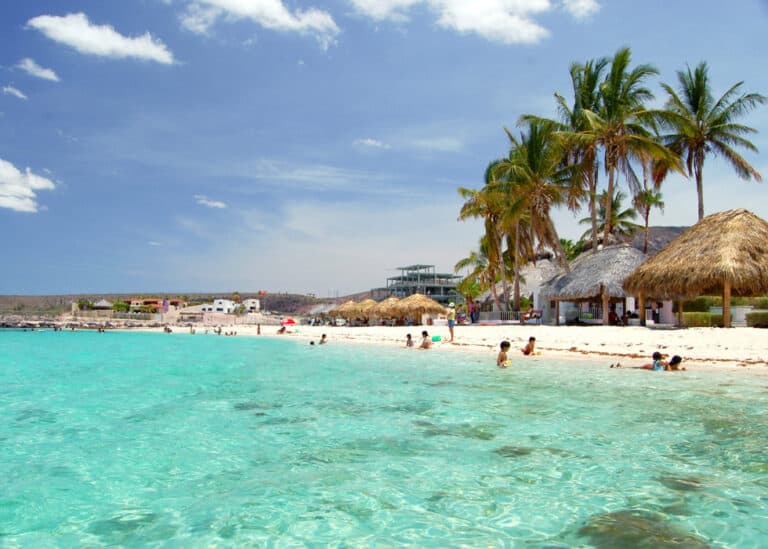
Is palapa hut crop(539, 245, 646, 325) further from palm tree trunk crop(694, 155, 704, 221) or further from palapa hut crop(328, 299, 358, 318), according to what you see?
palapa hut crop(328, 299, 358, 318)

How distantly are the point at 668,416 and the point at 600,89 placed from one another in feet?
62.4

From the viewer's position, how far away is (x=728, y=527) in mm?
3236

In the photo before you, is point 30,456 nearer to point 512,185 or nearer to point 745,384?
point 745,384

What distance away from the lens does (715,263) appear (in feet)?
49.3

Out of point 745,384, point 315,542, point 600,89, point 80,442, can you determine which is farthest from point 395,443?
point 600,89

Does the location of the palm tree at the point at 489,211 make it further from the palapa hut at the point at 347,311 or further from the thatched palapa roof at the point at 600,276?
the palapa hut at the point at 347,311

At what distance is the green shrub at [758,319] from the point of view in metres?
16.8

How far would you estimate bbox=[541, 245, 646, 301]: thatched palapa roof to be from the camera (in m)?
19.6

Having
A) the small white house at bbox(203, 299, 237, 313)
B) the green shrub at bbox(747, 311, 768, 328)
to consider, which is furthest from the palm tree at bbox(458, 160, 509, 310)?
the small white house at bbox(203, 299, 237, 313)

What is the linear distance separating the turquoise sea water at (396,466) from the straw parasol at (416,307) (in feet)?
71.5

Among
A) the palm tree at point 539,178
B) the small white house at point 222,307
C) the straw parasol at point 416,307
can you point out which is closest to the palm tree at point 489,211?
the palm tree at point 539,178

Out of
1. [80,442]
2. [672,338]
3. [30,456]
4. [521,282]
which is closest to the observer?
[30,456]

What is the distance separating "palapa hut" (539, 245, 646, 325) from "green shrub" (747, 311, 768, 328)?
3589 millimetres

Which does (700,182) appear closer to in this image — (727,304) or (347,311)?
(727,304)
